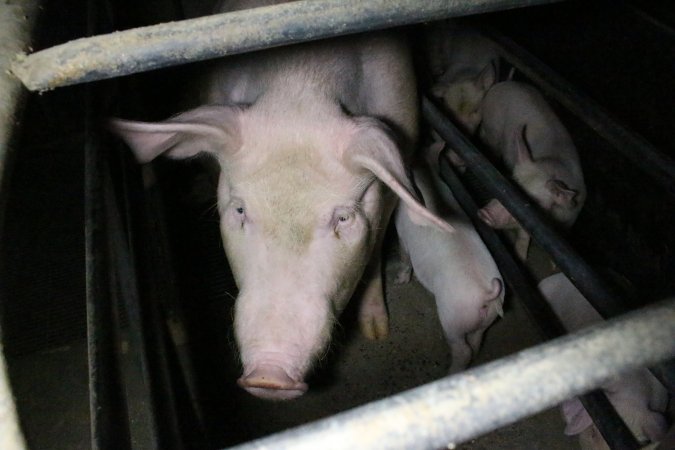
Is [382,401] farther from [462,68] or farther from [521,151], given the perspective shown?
[462,68]

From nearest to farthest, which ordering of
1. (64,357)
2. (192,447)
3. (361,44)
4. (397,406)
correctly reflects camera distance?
(397,406)
(192,447)
(361,44)
(64,357)

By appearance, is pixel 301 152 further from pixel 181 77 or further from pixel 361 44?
pixel 181 77

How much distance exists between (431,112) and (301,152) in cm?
137

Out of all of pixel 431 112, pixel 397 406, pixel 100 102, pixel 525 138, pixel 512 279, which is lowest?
pixel 512 279

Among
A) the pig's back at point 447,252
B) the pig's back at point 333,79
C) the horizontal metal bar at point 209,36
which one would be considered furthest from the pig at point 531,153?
the horizontal metal bar at point 209,36

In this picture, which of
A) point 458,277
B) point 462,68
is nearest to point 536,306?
point 458,277

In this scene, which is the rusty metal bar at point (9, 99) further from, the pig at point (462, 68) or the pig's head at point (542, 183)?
the pig at point (462, 68)

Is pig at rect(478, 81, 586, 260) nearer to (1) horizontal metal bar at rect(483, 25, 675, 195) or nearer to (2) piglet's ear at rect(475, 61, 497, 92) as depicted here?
(2) piglet's ear at rect(475, 61, 497, 92)

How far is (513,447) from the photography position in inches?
90.3

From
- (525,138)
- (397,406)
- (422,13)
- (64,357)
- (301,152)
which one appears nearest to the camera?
(397,406)

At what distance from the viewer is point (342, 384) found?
2.53m

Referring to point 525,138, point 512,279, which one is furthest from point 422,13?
point 525,138

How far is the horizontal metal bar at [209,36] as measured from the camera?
835mm

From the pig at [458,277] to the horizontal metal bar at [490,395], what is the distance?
1534mm
